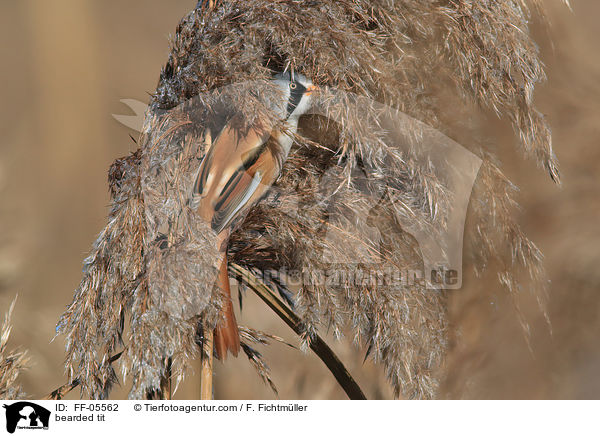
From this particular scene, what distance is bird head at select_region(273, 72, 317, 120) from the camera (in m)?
0.64

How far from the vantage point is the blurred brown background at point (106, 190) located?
0.82 metres

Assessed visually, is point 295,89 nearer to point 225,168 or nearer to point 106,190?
point 225,168

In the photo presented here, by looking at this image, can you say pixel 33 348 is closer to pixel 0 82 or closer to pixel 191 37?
pixel 0 82

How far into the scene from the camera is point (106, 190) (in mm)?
827

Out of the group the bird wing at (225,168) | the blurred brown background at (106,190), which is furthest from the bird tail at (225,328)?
the blurred brown background at (106,190)

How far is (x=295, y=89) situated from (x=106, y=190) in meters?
0.42

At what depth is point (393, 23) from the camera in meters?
0.64

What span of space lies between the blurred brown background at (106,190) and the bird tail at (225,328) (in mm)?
209

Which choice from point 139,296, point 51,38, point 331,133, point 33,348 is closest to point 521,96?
point 331,133

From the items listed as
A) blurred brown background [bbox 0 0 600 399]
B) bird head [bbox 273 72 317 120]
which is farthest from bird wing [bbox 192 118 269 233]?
blurred brown background [bbox 0 0 600 399]

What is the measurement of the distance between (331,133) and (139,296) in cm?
37

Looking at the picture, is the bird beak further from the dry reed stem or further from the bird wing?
the dry reed stem

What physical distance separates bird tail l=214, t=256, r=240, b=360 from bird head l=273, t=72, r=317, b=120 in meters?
0.25

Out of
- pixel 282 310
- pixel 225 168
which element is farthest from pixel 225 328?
pixel 225 168
